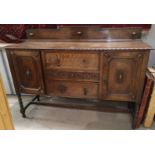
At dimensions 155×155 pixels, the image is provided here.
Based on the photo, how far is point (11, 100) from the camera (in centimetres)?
238

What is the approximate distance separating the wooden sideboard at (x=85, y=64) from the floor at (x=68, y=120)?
1.35 ft

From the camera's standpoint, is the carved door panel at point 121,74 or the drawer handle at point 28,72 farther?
the drawer handle at point 28,72

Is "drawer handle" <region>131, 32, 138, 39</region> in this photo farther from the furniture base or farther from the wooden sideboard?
the furniture base

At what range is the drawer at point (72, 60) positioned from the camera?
1.42m

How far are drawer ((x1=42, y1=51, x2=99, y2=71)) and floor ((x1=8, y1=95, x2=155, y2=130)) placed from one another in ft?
2.50

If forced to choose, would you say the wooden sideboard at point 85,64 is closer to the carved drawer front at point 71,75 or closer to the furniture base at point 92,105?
the carved drawer front at point 71,75

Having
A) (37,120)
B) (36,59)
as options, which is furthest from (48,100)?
(36,59)

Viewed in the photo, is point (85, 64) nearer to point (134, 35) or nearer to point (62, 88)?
point (62, 88)

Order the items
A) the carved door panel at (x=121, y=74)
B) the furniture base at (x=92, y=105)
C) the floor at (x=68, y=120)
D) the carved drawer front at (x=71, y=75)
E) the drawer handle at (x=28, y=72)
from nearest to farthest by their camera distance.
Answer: the carved door panel at (x=121, y=74) < the carved drawer front at (x=71, y=75) < the drawer handle at (x=28, y=72) < the floor at (x=68, y=120) < the furniture base at (x=92, y=105)

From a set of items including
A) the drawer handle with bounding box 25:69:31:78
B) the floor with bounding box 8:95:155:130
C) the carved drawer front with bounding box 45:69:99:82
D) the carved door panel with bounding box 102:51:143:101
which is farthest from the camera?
the floor with bounding box 8:95:155:130

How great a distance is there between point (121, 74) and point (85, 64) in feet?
1.23

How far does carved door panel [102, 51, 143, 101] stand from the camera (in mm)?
1355

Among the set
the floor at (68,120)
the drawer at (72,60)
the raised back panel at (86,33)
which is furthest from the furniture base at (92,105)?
the raised back panel at (86,33)

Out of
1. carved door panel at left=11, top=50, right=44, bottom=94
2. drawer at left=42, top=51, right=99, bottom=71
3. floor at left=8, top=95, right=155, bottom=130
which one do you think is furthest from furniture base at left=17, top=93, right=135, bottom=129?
drawer at left=42, top=51, right=99, bottom=71
